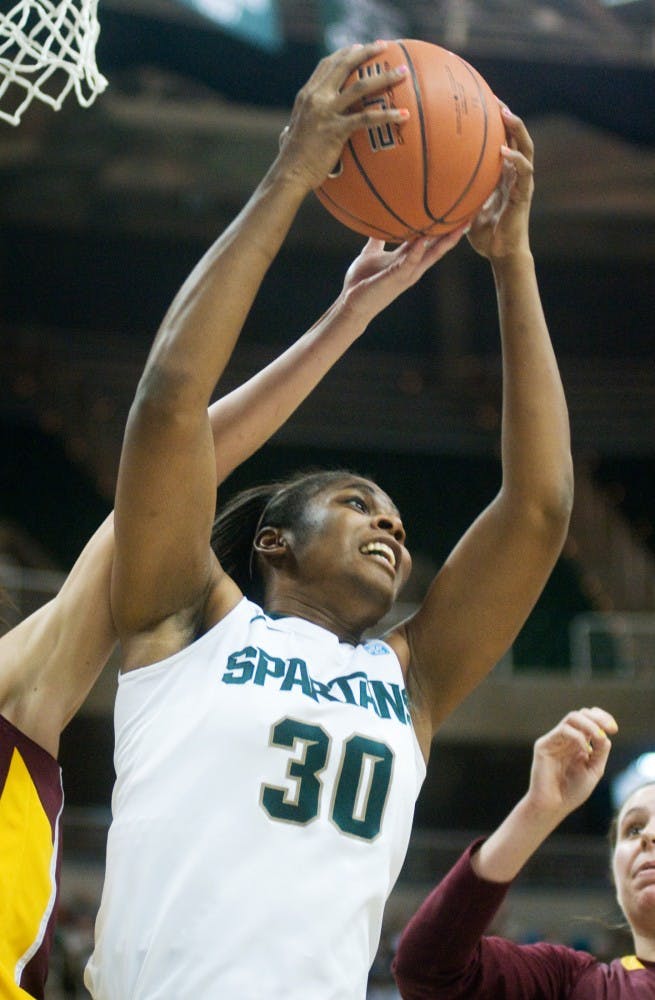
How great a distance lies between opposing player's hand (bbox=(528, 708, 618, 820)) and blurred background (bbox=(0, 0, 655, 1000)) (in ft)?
29.5

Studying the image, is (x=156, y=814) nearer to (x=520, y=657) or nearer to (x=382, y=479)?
(x=520, y=657)

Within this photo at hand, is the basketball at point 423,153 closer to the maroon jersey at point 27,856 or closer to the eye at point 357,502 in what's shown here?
the eye at point 357,502

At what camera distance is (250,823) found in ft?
7.17

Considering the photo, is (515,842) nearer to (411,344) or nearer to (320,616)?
(320,616)

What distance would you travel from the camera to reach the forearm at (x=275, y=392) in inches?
111

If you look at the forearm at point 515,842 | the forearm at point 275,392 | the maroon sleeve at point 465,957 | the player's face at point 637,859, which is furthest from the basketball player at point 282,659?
the player's face at point 637,859

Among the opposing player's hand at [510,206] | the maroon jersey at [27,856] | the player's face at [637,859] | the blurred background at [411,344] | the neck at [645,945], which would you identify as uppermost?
the opposing player's hand at [510,206]

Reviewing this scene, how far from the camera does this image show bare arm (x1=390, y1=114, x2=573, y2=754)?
2635 millimetres

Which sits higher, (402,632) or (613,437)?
(402,632)

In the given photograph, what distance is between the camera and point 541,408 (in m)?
2.66

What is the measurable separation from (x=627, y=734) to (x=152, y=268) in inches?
324

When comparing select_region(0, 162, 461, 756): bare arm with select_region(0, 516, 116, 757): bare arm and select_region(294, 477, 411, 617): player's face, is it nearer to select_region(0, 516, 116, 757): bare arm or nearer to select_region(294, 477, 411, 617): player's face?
select_region(0, 516, 116, 757): bare arm

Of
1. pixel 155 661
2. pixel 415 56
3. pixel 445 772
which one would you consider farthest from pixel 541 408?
pixel 445 772

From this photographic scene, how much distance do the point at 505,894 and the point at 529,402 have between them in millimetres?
1110
